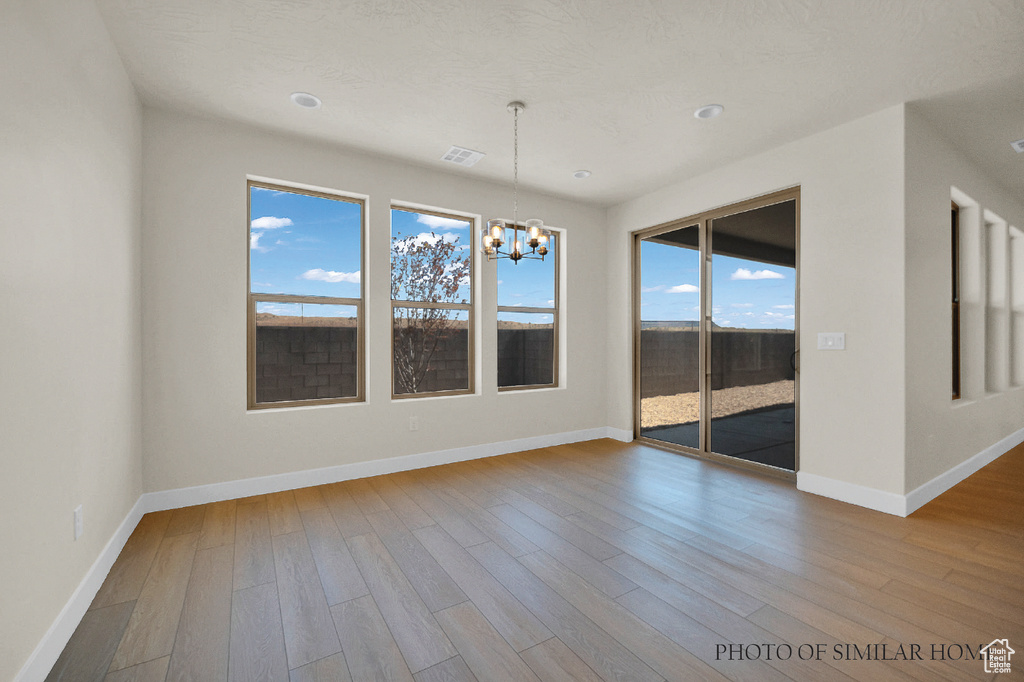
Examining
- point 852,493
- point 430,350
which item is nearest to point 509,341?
point 430,350

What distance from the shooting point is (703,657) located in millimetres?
1679

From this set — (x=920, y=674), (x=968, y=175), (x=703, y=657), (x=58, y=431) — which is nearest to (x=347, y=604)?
(x=58, y=431)

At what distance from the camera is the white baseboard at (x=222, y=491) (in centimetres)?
167

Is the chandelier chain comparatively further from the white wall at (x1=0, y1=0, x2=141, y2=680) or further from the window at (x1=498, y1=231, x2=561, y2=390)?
the white wall at (x1=0, y1=0, x2=141, y2=680)

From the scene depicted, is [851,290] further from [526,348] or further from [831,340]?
[526,348]

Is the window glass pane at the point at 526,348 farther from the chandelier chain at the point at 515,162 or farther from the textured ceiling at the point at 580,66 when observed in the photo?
the textured ceiling at the point at 580,66

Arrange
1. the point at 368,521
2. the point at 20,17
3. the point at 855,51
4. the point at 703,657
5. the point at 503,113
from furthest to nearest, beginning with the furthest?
1. the point at 503,113
2. the point at 368,521
3. the point at 855,51
4. the point at 703,657
5. the point at 20,17

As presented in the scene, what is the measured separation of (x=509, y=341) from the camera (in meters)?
4.89

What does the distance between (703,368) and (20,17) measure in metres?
4.93

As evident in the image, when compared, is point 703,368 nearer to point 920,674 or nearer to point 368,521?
point 920,674

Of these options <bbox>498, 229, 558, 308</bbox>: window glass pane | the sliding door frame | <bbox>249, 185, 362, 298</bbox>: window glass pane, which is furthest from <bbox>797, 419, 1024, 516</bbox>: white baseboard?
<bbox>249, 185, 362, 298</bbox>: window glass pane

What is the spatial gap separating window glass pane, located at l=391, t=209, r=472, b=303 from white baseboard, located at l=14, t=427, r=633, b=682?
1.55 m

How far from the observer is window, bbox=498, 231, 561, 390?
190 inches

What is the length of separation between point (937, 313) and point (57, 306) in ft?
17.4
